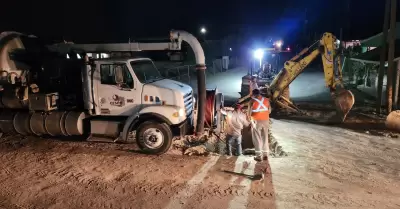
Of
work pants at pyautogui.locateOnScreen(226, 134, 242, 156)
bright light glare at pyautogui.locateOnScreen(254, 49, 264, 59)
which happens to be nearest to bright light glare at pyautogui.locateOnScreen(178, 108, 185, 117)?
work pants at pyautogui.locateOnScreen(226, 134, 242, 156)

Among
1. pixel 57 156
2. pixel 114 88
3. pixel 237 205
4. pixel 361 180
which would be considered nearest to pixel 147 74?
pixel 114 88

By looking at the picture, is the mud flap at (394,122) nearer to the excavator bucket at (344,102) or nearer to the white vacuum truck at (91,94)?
the excavator bucket at (344,102)

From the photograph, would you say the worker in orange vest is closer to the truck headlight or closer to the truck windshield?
the truck headlight

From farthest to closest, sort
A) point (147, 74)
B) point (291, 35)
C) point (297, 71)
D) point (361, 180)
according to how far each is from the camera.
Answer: point (291, 35) → point (297, 71) → point (147, 74) → point (361, 180)

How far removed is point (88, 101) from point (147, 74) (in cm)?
181

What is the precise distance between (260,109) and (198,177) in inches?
87.9

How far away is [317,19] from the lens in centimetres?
5103

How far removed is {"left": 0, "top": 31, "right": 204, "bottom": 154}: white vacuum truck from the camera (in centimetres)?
945

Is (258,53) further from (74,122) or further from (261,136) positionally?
(74,122)

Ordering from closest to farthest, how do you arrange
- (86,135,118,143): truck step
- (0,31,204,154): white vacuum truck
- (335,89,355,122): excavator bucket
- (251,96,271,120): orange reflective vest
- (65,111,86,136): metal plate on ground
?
(251,96,271,120): orange reflective vest → (0,31,204,154): white vacuum truck → (86,135,118,143): truck step → (65,111,86,136): metal plate on ground → (335,89,355,122): excavator bucket

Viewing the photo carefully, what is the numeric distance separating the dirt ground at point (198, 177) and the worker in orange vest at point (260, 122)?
1.20ft

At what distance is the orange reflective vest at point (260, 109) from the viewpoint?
8.49 m

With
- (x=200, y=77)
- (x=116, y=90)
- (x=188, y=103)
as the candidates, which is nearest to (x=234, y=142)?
(x=188, y=103)

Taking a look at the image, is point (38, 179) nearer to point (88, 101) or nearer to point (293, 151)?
point (88, 101)
